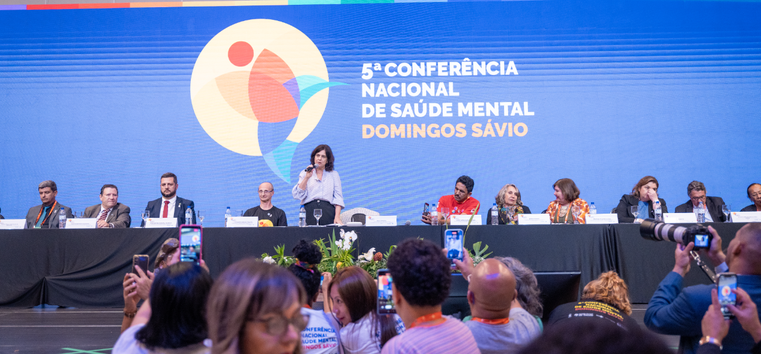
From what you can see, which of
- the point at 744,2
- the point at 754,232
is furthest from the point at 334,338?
the point at 744,2

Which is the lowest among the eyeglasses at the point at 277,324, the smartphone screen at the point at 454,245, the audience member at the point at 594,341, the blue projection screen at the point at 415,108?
the eyeglasses at the point at 277,324

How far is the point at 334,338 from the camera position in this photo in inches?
63.7

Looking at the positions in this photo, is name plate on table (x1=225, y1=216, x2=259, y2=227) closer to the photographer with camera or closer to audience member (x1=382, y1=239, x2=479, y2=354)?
audience member (x1=382, y1=239, x2=479, y2=354)

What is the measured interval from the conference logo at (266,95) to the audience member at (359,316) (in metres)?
4.34

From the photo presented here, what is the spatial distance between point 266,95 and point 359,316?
464 centimetres

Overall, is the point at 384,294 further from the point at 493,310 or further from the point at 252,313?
the point at 252,313

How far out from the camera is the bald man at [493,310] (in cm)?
143

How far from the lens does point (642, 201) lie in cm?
500

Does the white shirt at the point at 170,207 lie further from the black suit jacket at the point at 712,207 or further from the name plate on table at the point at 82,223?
the black suit jacket at the point at 712,207

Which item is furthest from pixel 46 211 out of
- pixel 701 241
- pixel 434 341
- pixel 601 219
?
pixel 701 241

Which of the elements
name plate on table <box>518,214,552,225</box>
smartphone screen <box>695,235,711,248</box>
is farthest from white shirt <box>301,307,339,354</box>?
name plate on table <box>518,214,552,225</box>

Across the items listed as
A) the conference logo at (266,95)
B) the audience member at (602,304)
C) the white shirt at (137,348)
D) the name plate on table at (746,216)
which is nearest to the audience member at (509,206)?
the name plate on table at (746,216)

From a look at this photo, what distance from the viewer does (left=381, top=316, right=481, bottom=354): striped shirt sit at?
1150 millimetres

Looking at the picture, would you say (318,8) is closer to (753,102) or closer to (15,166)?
(15,166)
